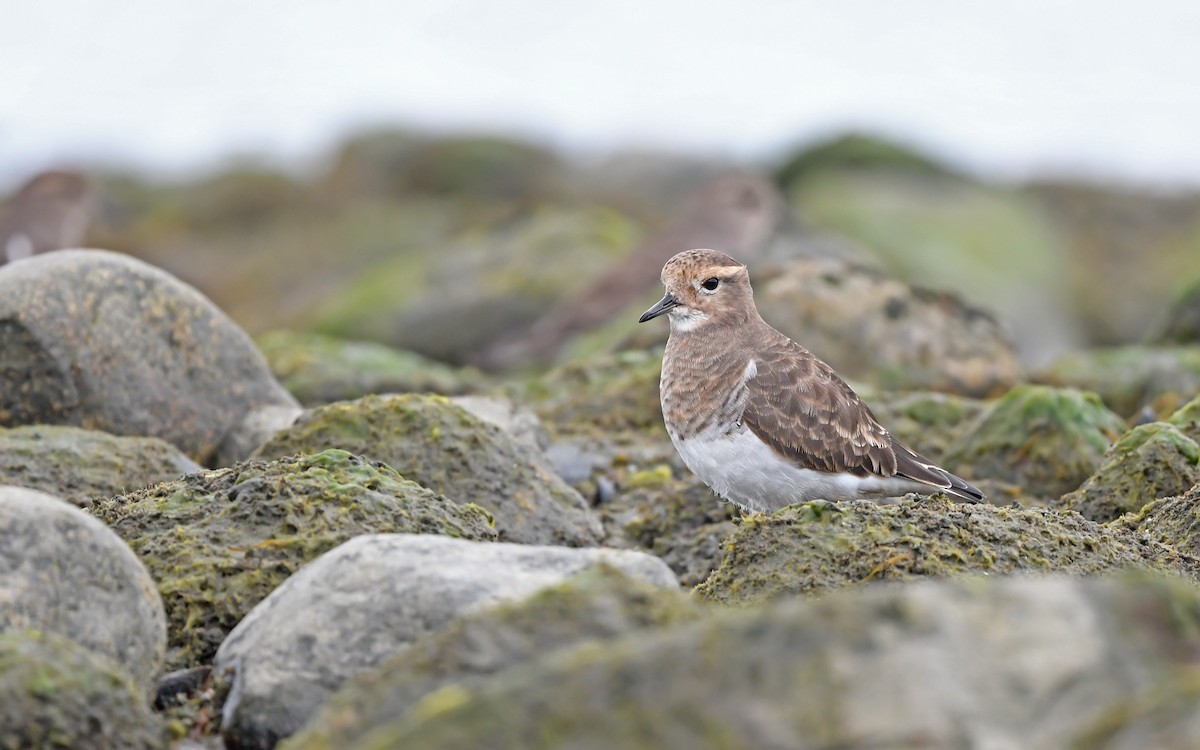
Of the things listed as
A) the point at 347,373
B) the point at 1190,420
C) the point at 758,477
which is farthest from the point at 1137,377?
the point at 347,373

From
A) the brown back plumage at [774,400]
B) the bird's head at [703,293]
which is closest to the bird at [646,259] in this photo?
the bird's head at [703,293]

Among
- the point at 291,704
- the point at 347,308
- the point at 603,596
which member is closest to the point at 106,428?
the point at 291,704

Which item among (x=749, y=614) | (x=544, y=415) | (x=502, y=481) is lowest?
(x=544, y=415)

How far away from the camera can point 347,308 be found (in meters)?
16.9

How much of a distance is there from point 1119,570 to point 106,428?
534 cm

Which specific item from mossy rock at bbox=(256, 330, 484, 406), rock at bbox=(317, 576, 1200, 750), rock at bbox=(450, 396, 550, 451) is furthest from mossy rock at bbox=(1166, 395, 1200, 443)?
mossy rock at bbox=(256, 330, 484, 406)

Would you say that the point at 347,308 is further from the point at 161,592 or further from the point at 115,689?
the point at 115,689

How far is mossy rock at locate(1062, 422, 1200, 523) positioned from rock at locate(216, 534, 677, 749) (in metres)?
3.29

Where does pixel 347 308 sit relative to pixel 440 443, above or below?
below

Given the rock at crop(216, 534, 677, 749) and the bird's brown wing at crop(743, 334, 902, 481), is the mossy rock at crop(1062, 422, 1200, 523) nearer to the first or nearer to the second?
the bird's brown wing at crop(743, 334, 902, 481)

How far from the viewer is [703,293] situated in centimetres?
750

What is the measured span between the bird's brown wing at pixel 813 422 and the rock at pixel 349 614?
244 centimetres

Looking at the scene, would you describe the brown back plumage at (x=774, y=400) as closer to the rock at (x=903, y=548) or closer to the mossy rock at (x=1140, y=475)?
the mossy rock at (x=1140, y=475)

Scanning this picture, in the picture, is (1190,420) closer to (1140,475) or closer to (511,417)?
(1140,475)
